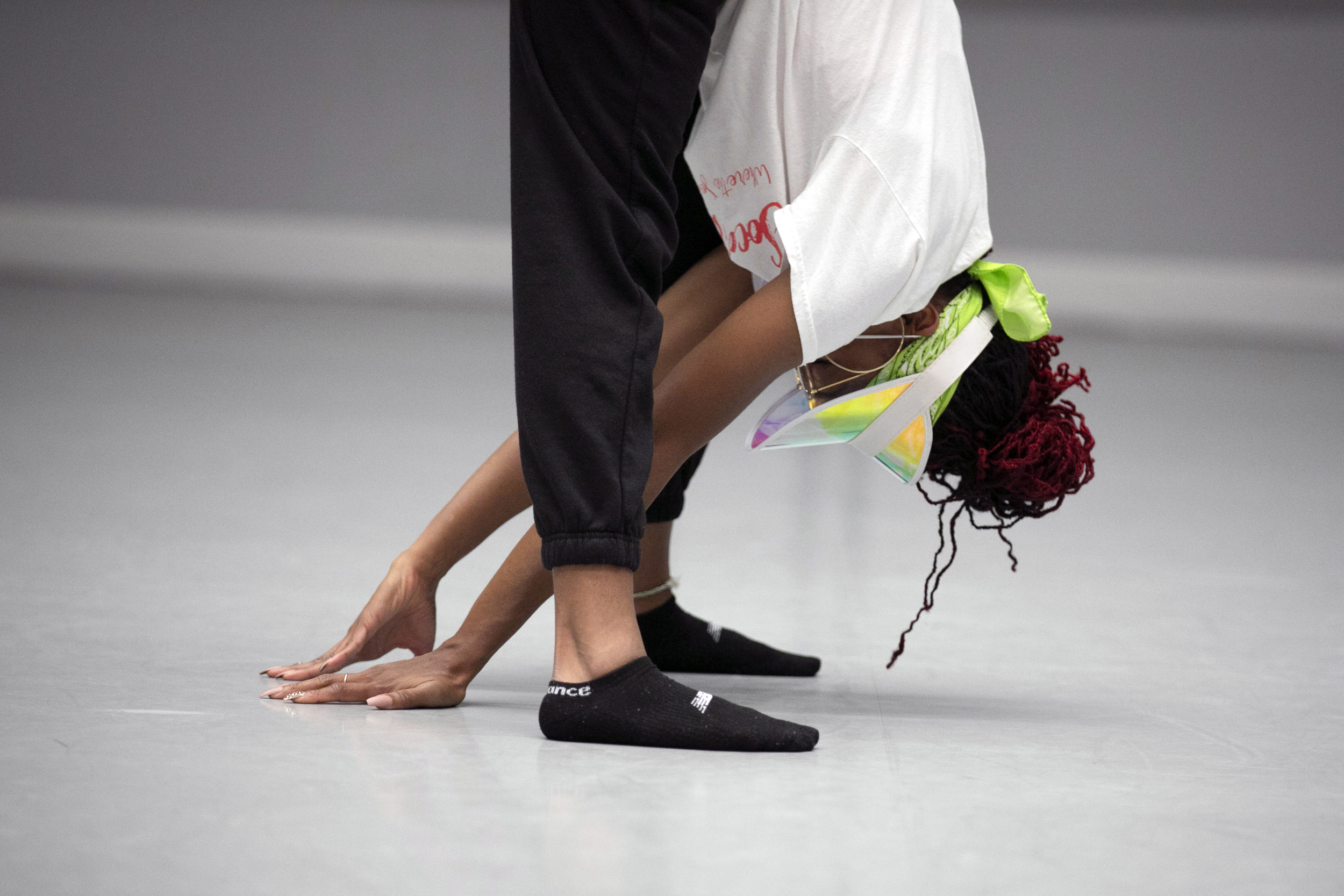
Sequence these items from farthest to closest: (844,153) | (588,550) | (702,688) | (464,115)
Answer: (464,115) < (702,688) < (844,153) < (588,550)

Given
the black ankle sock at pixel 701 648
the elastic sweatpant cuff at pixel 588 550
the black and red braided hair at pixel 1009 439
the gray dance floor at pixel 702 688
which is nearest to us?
the gray dance floor at pixel 702 688

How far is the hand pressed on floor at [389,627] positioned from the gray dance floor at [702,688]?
0.22ft

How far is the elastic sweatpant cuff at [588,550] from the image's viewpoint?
3.24 feet

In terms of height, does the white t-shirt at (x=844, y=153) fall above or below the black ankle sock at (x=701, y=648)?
above

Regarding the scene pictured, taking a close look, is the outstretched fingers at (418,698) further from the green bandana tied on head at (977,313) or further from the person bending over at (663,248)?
the green bandana tied on head at (977,313)

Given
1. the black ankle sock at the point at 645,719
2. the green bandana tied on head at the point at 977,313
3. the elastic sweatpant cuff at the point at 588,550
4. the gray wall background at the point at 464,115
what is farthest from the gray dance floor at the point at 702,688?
the gray wall background at the point at 464,115

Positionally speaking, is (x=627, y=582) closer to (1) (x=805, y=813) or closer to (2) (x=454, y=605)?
(1) (x=805, y=813)

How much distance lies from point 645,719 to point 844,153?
47cm

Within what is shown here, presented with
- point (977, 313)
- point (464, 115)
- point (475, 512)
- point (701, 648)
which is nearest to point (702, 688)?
point (701, 648)

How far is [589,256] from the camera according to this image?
101 centimetres

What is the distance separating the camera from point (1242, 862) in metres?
0.82

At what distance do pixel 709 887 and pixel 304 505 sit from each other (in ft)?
4.74

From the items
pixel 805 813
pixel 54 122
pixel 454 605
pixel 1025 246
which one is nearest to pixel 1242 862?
pixel 805 813

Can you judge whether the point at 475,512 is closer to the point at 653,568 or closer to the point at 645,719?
the point at 653,568
